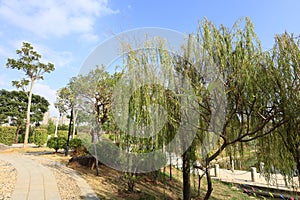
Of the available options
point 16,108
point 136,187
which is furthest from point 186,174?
point 16,108

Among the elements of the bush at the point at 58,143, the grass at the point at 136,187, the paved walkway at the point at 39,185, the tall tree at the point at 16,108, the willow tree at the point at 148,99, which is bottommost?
the grass at the point at 136,187

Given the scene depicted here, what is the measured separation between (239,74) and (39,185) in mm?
4997

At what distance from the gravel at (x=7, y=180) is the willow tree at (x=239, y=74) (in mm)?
4257

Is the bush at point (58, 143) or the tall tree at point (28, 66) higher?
the tall tree at point (28, 66)

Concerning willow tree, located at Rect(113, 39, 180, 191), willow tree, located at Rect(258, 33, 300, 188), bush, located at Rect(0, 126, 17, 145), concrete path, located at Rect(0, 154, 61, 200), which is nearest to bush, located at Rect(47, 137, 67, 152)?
concrete path, located at Rect(0, 154, 61, 200)

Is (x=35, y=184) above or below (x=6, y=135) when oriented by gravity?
below

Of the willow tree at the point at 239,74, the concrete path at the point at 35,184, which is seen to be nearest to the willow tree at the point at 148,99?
the willow tree at the point at 239,74

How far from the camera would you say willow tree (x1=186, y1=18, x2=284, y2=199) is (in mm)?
3189

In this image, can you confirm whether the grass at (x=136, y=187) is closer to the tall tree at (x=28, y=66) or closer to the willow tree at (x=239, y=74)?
the willow tree at (x=239, y=74)

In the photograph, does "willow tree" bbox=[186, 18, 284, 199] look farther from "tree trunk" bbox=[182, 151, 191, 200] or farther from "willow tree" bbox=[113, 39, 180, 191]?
"tree trunk" bbox=[182, 151, 191, 200]

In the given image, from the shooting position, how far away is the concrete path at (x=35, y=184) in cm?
407

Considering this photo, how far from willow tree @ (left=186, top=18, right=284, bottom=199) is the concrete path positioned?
3689mm

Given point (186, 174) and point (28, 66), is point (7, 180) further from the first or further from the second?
point (28, 66)

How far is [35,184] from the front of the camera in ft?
15.5
